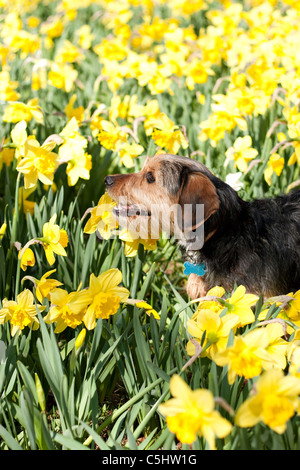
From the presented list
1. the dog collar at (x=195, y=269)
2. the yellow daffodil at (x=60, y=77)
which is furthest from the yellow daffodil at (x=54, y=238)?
the yellow daffodil at (x=60, y=77)

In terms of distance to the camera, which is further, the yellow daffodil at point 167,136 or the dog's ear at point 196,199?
the yellow daffodil at point 167,136

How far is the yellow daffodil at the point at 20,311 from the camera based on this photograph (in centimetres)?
198

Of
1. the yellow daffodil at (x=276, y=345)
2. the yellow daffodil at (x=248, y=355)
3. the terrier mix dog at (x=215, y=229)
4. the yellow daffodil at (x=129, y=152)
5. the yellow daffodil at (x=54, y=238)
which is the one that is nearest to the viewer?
the yellow daffodil at (x=248, y=355)

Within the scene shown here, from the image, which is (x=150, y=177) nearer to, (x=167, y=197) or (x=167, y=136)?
(x=167, y=197)

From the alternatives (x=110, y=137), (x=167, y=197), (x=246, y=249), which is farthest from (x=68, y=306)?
(x=110, y=137)

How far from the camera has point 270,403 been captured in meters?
A: 1.37

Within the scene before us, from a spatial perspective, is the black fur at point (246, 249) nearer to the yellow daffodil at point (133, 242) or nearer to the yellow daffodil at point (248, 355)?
the yellow daffodil at point (133, 242)

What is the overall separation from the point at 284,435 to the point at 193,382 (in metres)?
0.36

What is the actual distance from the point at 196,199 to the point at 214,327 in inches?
31.5

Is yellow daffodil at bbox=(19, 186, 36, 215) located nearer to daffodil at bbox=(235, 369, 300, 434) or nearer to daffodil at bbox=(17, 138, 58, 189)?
daffodil at bbox=(17, 138, 58, 189)

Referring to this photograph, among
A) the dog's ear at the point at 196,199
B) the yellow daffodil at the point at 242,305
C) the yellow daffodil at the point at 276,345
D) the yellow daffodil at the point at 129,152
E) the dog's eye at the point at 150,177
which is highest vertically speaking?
the yellow daffodil at the point at 129,152

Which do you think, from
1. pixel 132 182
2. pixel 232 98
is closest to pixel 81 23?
pixel 232 98

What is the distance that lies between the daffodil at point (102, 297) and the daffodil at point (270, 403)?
63 cm
